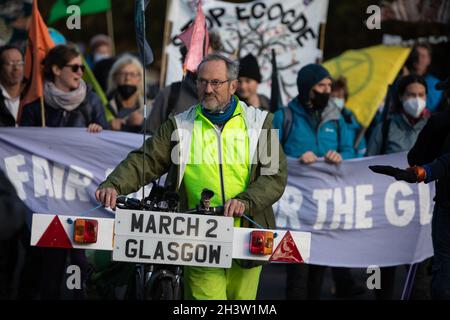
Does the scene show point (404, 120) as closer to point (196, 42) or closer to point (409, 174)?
point (196, 42)

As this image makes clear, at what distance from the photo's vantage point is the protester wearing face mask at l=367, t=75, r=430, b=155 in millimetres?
12297

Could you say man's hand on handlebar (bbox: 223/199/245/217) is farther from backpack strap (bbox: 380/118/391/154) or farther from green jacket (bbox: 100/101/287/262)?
backpack strap (bbox: 380/118/391/154)

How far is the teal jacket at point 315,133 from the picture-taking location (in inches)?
464

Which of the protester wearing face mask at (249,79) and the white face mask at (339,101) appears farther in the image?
the white face mask at (339,101)

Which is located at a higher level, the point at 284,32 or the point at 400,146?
the point at 284,32

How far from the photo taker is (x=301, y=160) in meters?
11.8

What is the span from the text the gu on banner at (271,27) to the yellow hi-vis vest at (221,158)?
6.76 m

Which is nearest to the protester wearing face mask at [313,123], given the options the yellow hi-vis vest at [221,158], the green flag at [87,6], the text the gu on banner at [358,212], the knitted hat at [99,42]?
the text the gu on banner at [358,212]

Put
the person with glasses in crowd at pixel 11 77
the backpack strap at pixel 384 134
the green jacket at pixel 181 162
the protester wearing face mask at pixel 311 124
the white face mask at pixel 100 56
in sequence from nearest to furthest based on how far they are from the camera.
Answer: the green jacket at pixel 181 162 → the protester wearing face mask at pixel 311 124 → the backpack strap at pixel 384 134 → the person with glasses in crowd at pixel 11 77 → the white face mask at pixel 100 56

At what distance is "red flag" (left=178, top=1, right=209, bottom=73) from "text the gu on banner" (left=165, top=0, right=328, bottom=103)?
14.0ft

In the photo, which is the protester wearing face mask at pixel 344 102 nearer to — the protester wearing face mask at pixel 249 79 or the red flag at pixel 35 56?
the protester wearing face mask at pixel 249 79
